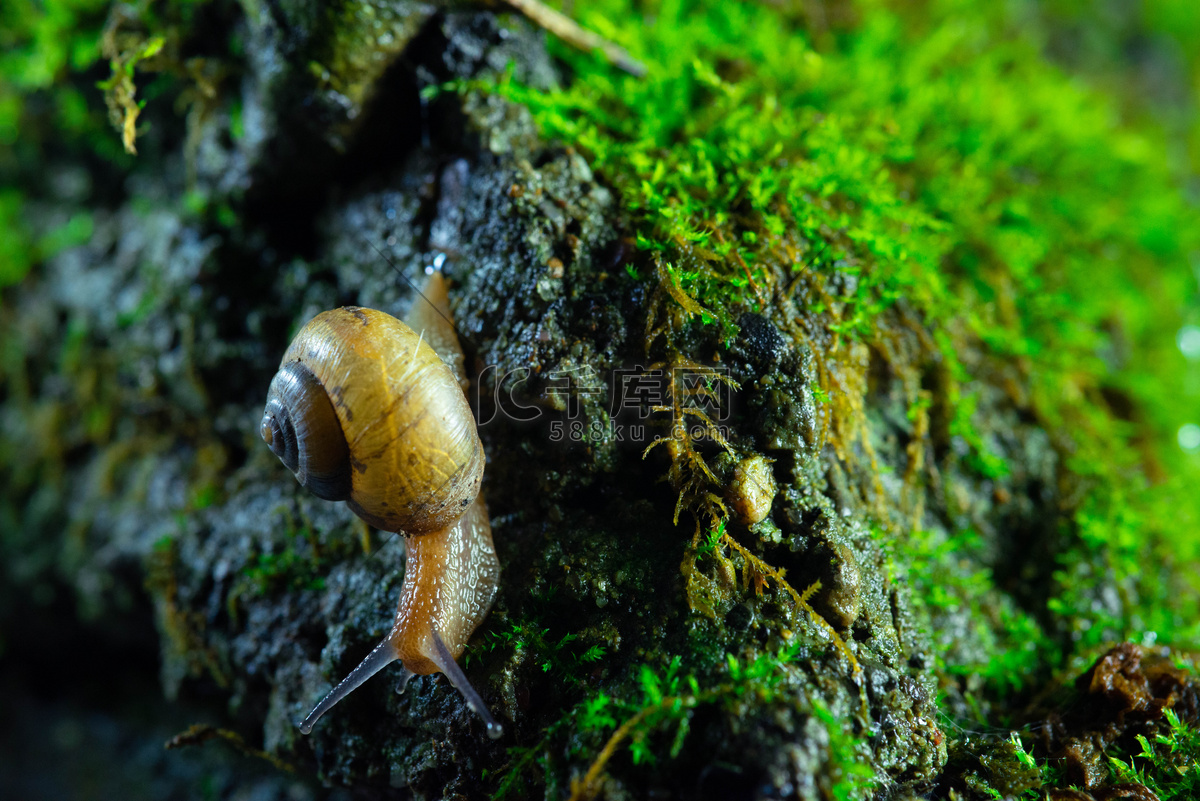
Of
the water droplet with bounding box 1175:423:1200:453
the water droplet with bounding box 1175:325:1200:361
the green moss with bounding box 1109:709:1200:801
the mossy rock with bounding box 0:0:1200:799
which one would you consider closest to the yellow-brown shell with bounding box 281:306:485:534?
the mossy rock with bounding box 0:0:1200:799

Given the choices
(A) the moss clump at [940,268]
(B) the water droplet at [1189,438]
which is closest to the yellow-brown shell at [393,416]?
(A) the moss clump at [940,268]

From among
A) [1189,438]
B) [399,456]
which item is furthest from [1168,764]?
[399,456]

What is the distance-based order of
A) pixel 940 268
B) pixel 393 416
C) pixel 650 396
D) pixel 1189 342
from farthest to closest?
pixel 1189 342
pixel 940 268
pixel 650 396
pixel 393 416

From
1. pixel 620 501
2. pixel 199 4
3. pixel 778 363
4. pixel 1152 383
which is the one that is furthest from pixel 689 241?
pixel 1152 383

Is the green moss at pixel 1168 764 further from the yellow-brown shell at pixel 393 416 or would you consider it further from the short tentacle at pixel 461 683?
the yellow-brown shell at pixel 393 416

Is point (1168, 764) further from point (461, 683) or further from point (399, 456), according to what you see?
point (399, 456)

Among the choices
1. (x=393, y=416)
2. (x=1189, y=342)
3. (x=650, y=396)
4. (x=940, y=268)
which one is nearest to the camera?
(x=393, y=416)

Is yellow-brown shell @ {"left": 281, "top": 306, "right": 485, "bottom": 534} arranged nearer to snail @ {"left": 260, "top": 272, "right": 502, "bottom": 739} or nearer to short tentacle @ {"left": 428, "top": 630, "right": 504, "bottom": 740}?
snail @ {"left": 260, "top": 272, "right": 502, "bottom": 739}

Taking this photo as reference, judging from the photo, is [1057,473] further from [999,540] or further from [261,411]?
[261,411]
